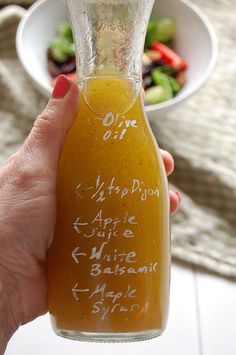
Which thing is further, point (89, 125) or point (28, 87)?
point (28, 87)

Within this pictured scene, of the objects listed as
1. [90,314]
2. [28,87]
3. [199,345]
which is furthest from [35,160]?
[28,87]

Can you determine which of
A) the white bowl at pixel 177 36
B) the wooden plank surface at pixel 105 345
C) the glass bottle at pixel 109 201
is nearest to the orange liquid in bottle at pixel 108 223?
the glass bottle at pixel 109 201

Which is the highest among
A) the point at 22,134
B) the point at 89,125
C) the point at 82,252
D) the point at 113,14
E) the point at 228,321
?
the point at 113,14

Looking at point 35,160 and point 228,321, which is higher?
point 35,160

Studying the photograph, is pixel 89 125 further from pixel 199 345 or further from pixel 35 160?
pixel 199 345

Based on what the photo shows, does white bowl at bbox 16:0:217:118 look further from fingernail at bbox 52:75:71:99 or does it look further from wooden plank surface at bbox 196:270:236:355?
fingernail at bbox 52:75:71:99

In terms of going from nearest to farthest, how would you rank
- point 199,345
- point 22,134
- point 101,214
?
point 101,214
point 199,345
point 22,134
